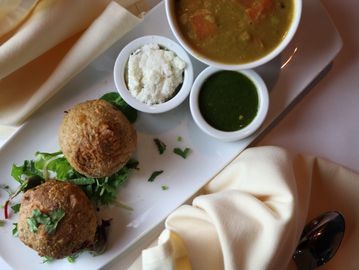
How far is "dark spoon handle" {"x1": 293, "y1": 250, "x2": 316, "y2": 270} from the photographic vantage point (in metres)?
2.33

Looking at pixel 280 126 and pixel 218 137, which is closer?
pixel 218 137

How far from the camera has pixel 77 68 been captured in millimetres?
2414

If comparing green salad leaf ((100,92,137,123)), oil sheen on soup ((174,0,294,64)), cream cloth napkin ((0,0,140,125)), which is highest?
cream cloth napkin ((0,0,140,125))

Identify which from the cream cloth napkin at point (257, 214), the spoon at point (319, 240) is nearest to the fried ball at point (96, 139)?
the cream cloth napkin at point (257, 214)

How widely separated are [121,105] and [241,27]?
605 mm

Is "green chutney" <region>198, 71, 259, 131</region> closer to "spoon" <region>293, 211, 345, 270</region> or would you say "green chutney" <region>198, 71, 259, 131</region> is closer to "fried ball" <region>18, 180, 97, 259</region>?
"spoon" <region>293, 211, 345, 270</region>

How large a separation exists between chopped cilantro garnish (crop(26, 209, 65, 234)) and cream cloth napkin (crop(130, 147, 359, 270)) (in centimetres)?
36

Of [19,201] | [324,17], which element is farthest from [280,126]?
[19,201]

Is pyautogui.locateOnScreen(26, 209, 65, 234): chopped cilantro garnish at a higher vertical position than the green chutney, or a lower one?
higher

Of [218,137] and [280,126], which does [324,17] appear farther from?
[218,137]

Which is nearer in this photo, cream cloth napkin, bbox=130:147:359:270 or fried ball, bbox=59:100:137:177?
cream cloth napkin, bbox=130:147:359:270

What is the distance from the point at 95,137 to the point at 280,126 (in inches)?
31.4

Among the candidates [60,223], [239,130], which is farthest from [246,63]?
[60,223]

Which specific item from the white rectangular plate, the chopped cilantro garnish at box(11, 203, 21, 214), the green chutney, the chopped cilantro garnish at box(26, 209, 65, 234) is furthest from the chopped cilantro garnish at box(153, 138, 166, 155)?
the chopped cilantro garnish at box(11, 203, 21, 214)
